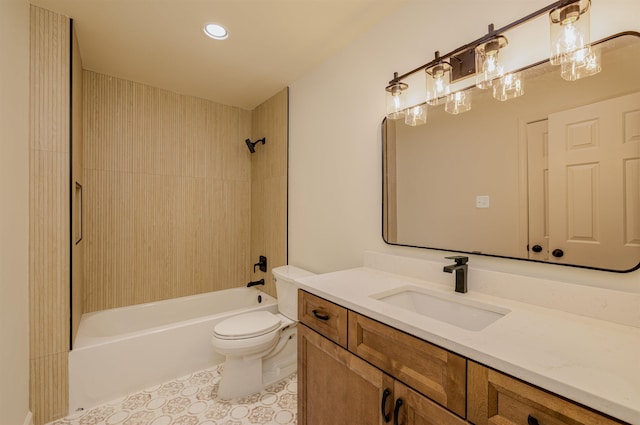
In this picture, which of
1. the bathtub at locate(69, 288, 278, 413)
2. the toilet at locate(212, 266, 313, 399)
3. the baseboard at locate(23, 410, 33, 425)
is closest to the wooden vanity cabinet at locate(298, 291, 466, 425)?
the toilet at locate(212, 266, 313, 399)

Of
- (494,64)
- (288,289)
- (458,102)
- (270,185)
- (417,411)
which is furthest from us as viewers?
(270,185)

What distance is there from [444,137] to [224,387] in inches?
78.9

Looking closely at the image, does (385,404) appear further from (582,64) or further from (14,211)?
(14,211)

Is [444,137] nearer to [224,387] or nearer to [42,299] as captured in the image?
[224,387]

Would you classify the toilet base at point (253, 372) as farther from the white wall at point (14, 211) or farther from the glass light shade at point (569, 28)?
the glass light shade at point (569, 28)

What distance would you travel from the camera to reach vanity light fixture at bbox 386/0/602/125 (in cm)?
96

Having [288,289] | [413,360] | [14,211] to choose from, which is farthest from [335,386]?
[14,211]

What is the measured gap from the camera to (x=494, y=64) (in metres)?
1.18

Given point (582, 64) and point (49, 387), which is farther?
point (49, 387)

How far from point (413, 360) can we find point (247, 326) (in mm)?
1350

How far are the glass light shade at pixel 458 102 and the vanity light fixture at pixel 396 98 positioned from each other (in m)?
0.25

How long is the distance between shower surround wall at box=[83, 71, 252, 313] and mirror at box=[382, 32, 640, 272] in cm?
213

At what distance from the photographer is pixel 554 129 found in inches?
41.0

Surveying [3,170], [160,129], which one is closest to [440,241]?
[3,170]
